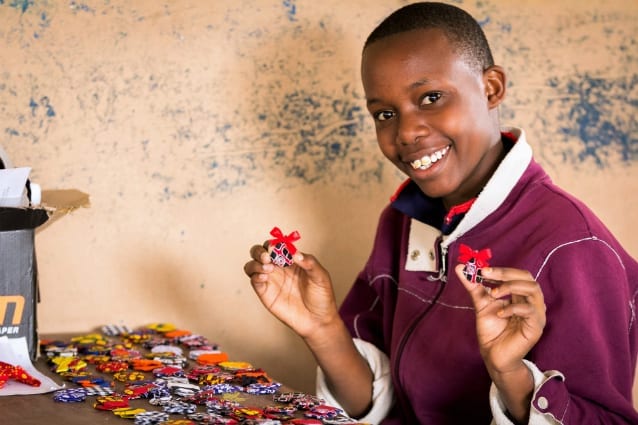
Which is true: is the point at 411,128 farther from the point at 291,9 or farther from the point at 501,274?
the point at 291,9

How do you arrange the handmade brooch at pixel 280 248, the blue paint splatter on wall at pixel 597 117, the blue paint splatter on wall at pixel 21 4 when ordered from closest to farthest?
the handmade brooch at pixel 280 248
the blue paint splatter on wall at pixel 21 4
the blue paint splatter on wall at pixel 597 117

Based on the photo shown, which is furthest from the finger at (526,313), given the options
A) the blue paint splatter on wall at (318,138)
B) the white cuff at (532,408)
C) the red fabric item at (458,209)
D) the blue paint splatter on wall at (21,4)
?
the blue paint splatter on wall at (21,4)

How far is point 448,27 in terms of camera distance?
162 centimetres

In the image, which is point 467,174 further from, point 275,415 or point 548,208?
point 275,415

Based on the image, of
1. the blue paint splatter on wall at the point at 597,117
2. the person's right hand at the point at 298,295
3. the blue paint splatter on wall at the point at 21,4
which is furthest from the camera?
the blue paint splatter on wall at the point at 597,117

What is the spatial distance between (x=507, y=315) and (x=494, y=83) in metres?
0.61

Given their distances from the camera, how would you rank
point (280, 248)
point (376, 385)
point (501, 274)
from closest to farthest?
1. point (501, 274)
2. point (280, 248)
3. point (376, 385)

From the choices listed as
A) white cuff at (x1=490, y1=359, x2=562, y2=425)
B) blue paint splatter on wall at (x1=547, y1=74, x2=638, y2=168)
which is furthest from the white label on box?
blue paint splatter on wall at (x1=547, y1=74, x2=638, y2=168)

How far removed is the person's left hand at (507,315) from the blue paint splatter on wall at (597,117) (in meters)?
1.16

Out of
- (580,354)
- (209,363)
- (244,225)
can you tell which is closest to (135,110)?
(244,225)

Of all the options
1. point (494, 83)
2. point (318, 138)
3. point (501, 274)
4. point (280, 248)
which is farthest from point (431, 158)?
point (318, 138)

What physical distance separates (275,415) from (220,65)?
1.12 metres

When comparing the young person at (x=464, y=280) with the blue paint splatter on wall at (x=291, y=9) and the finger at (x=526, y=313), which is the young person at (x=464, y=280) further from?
the blue paint splatter on wall at (x=291, y=9)

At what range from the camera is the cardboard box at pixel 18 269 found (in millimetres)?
1551
